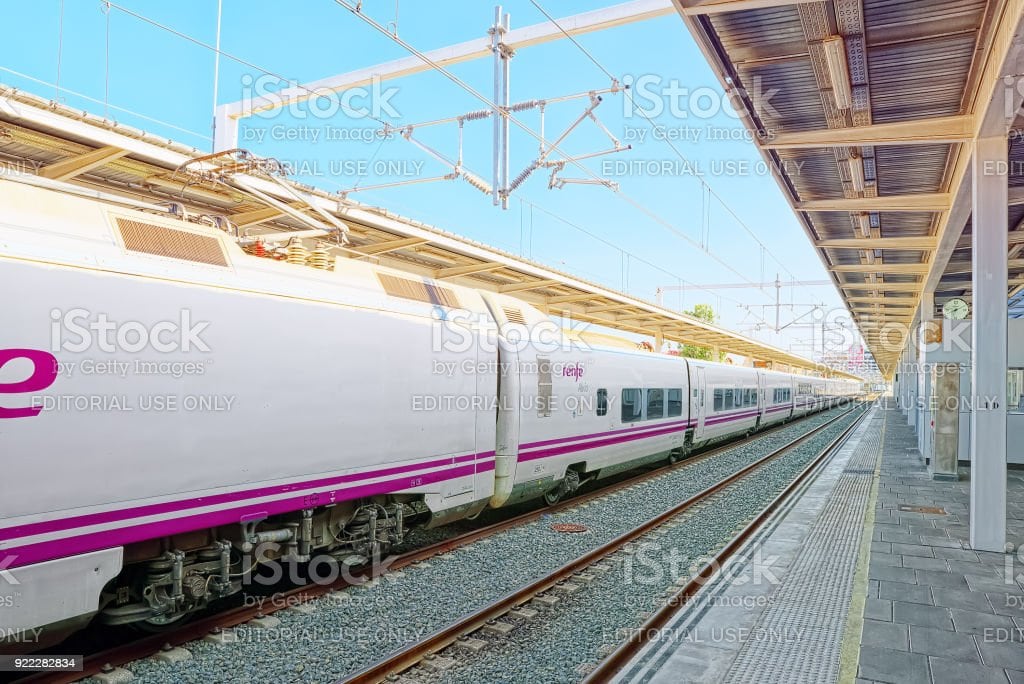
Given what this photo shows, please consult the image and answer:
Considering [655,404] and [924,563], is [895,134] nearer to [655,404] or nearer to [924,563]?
[924,563]

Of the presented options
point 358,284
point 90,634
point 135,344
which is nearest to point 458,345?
point 358,284

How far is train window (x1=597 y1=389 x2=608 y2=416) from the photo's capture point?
9.98 m

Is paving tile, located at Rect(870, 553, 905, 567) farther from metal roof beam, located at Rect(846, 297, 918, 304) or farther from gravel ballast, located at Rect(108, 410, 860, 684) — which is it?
metal roof beam, located at Rect(846, 297, 918, 304)

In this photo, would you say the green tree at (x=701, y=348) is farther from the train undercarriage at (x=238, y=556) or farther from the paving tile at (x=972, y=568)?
the train undercarriage at (x=238, y=556)

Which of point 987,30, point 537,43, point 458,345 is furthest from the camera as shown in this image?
point 537,43

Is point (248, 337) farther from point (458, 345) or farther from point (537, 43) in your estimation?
point (537, 43)

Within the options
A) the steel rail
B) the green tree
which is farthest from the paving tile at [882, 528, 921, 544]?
the green tree

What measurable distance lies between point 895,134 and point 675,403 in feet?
23.6

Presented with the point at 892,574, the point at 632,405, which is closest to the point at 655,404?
the point at 632,405

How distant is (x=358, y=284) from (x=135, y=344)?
2.16 m

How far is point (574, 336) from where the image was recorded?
1013 centimetres

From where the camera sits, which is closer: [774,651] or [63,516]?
[63,516]

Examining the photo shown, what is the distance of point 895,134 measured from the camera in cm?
727

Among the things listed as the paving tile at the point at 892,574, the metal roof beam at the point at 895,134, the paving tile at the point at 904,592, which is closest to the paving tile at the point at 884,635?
the paving tile at the point at 904,592
